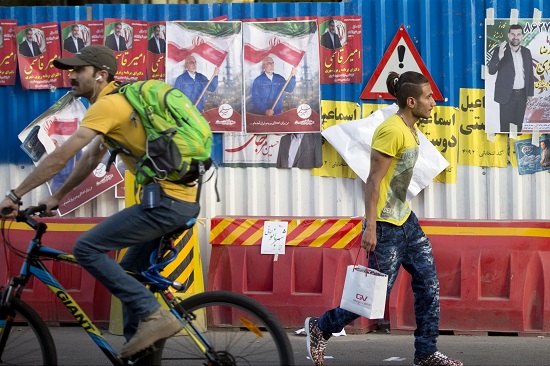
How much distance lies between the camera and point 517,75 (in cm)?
827

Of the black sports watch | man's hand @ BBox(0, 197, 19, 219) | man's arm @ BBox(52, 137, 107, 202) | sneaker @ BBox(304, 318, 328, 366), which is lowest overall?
sneaker @ BBox(304, 318, 328, 366)

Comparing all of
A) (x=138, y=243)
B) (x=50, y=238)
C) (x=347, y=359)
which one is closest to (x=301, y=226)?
(x=347, y=359)

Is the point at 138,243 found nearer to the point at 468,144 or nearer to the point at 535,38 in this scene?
the point at 468,144

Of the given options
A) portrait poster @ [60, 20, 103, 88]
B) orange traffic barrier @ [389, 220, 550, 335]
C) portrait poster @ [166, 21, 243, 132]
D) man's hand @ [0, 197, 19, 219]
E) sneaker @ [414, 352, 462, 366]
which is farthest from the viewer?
portrait poster @ [60, 20, 103, 88]

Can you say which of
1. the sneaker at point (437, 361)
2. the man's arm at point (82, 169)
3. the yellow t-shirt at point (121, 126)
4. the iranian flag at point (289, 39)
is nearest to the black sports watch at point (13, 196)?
the man's arm at point (82, 169)

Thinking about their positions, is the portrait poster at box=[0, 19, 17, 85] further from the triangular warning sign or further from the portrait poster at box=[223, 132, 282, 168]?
the triangular warning sign

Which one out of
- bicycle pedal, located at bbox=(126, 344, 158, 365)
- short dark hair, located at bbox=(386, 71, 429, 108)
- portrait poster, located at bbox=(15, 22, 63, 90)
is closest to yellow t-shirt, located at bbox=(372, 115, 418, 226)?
short dark hair, located at bbox=(386, 71, 429, 108)

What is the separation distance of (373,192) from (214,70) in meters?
3.00

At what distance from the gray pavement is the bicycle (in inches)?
67.2

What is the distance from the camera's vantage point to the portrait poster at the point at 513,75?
27.0 ft

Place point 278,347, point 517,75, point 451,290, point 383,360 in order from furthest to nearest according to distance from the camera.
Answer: point 517,75 < point 451,290 < point 383,360 < point 278,347

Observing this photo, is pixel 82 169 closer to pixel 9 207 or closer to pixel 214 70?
pixel 9 207

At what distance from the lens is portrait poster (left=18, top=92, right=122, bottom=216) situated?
8625 mm

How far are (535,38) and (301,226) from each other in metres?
2.65
